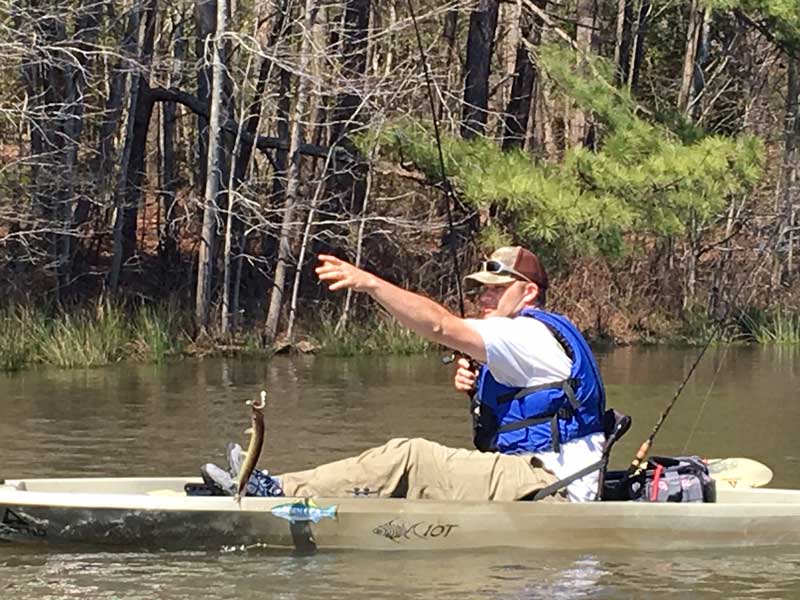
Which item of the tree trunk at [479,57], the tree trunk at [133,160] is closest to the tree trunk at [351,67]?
the tree trunk at [479,57]

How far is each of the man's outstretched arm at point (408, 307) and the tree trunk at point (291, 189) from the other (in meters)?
11.9

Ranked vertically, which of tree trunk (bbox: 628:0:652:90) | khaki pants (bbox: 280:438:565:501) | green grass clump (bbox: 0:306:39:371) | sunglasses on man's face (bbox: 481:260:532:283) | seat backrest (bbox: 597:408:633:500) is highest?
tree trunk (bbox: 628:0:652:90)

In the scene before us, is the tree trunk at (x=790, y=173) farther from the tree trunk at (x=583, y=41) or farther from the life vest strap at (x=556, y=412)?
the life vest strap at (x=556, y=412)

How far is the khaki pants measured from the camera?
6.62m

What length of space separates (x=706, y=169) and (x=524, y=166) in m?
2.02

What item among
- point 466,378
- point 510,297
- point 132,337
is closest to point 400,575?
point 466,378

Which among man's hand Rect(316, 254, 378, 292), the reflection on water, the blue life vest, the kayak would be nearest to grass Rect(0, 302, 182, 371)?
the kayak

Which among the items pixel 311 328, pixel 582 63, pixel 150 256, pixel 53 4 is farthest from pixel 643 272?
pixel 53 4

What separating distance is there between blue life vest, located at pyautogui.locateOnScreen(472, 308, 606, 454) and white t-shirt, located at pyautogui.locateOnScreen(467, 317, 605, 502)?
0.04 meters

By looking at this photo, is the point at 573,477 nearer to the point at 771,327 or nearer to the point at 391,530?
the point at 391,530

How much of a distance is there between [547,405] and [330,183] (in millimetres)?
13927

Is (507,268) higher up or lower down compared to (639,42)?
lower down

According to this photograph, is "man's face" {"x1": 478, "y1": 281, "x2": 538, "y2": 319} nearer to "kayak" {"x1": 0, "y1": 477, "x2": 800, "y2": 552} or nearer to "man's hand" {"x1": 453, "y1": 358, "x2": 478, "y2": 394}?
"man's hand" {"x1": 453, "y1": 358, "x2": 478, "y2": 394}

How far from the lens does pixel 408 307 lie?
557 cm
